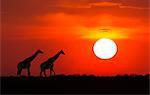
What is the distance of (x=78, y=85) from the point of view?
25.5 metres

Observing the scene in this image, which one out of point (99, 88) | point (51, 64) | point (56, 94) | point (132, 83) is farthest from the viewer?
point (51, 64)

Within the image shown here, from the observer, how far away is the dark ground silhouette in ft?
78.6

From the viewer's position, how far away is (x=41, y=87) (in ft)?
82.0

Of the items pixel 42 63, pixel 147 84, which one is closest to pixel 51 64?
pixel 42 63

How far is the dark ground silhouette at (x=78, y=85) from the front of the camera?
24.0 meters

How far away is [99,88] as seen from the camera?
2469cm

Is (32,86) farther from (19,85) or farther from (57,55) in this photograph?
(57,55)

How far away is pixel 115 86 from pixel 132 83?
133 cm

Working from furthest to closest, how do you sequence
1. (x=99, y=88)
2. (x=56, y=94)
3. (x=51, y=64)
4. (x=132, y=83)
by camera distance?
(x=51, y=64)
(x=132, y=83)
(x=99, y=88)
(x=56, y=94)

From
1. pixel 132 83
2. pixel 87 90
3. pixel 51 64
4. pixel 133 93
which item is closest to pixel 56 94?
pixel 87 90

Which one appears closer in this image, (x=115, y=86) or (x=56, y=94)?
(x=56, y=94)

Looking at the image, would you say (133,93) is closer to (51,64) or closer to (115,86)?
(115,86)

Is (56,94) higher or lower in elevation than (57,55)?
A: lower

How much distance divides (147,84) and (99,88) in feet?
8.88
